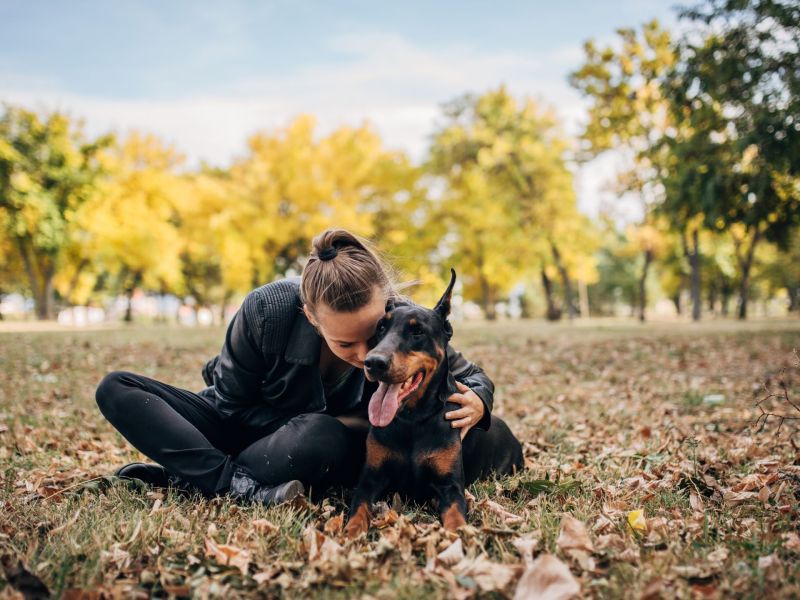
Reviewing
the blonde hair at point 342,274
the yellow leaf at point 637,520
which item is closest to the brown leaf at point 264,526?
the blonde hair at point 342,274

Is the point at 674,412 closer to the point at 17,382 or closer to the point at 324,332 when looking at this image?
the point at 324,332

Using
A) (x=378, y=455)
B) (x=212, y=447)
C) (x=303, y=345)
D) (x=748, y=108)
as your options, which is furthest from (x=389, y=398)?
(x=748, y=108)

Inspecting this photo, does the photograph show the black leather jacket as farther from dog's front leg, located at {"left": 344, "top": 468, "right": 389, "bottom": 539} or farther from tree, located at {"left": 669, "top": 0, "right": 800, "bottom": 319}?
tree, located at {"left": 669, "top": 0, "right": 800, "bottom": 319}

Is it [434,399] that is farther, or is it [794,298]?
[794,298]

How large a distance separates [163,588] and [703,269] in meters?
40.2

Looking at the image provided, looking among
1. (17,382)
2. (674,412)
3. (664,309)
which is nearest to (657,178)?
(674,412)

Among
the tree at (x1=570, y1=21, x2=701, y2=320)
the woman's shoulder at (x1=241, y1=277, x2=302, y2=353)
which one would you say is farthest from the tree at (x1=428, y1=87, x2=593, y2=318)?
the woman's shoulder at (x1=241, y1=277, x2=302, y2=353)

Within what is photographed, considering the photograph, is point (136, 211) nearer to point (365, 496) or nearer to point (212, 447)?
point (212, 447)

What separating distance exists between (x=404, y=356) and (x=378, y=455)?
21.6 inches

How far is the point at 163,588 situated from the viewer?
6.52 feet

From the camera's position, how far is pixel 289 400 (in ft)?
10.3

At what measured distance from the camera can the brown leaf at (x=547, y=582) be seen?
1.85m

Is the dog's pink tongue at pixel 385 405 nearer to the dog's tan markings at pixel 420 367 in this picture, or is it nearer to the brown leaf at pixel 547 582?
the dog's tan markings at pixel 420 367

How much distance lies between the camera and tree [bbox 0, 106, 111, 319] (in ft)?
68.0
